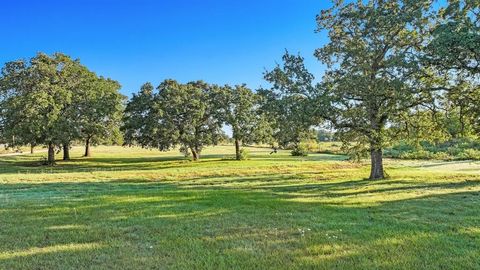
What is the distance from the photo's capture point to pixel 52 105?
37969 millimetres

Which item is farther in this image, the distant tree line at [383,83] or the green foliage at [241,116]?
the green foliage at [241,116]

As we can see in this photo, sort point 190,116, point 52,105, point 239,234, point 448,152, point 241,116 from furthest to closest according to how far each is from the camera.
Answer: point 241,116 → point 448,152 → point 190,116 → point 52,105 → point 239,234

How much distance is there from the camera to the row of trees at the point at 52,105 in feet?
122

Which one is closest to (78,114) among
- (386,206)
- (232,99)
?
(232,99)

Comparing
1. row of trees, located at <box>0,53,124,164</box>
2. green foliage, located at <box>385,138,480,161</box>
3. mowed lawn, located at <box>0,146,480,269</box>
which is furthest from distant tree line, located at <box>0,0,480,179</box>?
row of trees, located at <box>0,53,124,164</box>

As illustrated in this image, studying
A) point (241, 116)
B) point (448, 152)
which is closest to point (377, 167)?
point (241, 116)

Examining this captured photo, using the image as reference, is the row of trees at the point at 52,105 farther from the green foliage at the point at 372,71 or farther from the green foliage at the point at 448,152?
the green foliage at the point at 448,152

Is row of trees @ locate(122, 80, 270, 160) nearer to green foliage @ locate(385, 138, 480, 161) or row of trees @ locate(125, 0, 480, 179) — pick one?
green foliage @ locate(385, 138, 480, 161)

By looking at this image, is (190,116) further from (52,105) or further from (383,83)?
(383,83)

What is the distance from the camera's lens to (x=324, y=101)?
1839cm

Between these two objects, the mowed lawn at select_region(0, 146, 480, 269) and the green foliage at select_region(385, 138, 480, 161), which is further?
the green foliage at select_region(385, 138, 480, 161)

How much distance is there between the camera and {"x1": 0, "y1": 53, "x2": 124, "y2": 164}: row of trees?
122 ft

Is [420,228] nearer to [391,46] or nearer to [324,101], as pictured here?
[324,101]

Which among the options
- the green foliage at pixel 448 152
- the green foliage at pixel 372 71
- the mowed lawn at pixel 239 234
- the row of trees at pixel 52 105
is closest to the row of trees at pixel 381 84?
the green foliage at pixel 372 71
